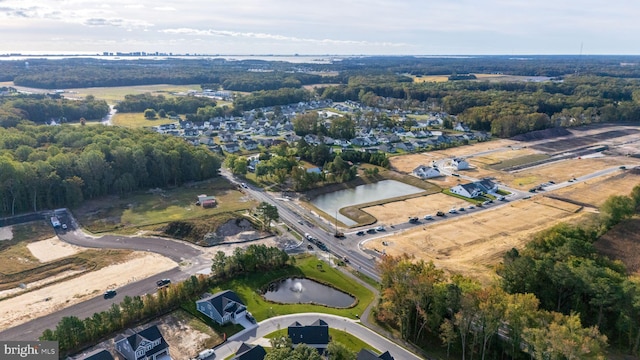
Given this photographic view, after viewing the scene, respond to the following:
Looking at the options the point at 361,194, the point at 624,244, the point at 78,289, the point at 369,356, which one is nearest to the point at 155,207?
the point at 78,289

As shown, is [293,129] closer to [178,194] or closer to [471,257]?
[178,194]

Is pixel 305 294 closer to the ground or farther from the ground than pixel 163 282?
closer to the ground

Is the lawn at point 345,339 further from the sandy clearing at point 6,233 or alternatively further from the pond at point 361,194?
the sandy clearing at point 6,233

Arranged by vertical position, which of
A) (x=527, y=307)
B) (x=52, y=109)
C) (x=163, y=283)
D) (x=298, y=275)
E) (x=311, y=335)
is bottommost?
(x=298, y=275)

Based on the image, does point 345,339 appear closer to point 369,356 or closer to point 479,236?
point 369,356

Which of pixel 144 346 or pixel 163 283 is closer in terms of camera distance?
pixel 144 346

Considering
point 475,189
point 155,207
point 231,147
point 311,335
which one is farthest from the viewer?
point 231,147
